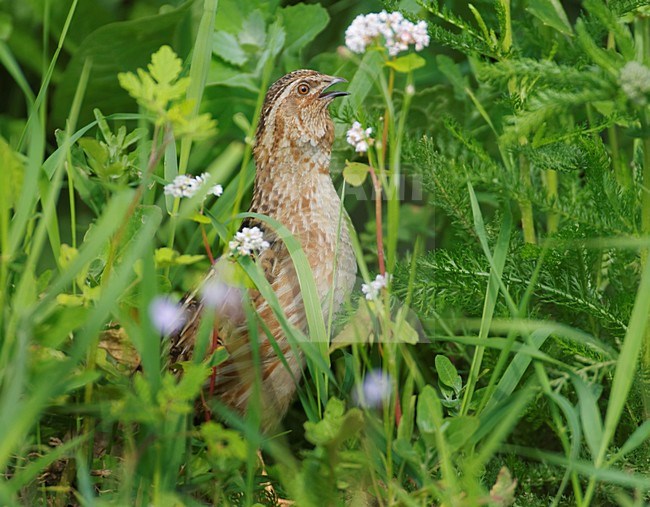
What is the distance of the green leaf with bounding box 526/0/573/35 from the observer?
3013mm

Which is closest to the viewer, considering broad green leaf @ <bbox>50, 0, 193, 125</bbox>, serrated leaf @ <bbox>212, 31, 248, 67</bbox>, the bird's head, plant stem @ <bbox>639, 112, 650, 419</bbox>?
plant stem @ <bbox>639, 112, 650, 419</bbox>

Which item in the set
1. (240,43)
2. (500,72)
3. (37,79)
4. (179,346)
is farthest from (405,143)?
(37,79)

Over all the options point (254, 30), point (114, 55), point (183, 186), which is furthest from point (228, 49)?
point (183, 186)

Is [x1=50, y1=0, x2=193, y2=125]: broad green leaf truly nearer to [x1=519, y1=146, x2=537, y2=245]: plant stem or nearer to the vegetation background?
the vegetation background

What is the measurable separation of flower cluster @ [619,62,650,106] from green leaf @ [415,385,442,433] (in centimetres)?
80

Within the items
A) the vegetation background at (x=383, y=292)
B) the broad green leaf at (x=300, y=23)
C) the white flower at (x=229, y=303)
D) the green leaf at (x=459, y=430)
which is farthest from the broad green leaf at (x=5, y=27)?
the green leaf at (x=459, y=430)

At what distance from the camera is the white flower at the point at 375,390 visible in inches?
88.7

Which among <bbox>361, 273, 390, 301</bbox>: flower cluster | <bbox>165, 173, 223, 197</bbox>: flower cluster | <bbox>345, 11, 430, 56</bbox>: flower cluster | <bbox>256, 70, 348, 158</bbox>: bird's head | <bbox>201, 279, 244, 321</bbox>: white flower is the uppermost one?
<bbox>345, 11, 430, 56</bbox>: flower cluster

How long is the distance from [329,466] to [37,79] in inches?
124

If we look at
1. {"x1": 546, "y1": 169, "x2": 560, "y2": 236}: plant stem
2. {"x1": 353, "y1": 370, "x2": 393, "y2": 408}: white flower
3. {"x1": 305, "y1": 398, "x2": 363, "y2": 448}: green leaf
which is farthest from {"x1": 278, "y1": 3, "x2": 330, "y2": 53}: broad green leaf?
{"x1": 305, "y1": 398, "x2": 363, "y2": 448}: green leaf

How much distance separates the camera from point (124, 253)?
8.59 feet

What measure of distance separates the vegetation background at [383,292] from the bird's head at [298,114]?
6.4 inches

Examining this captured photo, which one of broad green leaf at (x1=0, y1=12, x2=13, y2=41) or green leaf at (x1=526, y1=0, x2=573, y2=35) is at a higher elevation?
green leaf at (x1=526, y1=0, x2=573, y2=35)

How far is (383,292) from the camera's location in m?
2.28
